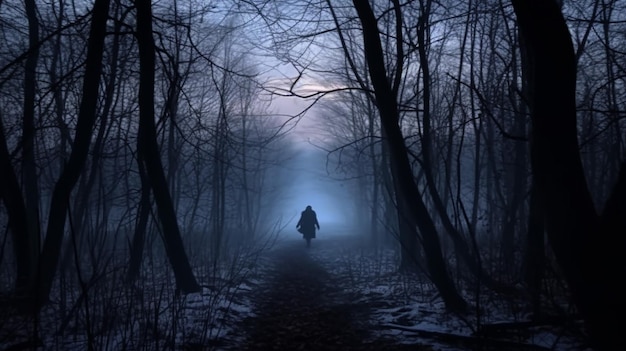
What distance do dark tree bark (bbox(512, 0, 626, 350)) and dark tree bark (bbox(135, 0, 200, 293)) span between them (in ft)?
18.2

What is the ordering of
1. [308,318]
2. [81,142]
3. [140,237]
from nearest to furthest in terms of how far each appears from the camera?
[81,142] → [308,318] → [140,237]

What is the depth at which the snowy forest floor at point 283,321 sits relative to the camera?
13.6 ft

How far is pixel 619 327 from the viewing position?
297cm

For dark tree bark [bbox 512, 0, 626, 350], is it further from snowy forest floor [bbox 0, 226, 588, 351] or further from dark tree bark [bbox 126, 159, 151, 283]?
dark tree bark [bbox 126, 159, 151, 283]

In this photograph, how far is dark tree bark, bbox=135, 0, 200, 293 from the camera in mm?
6668

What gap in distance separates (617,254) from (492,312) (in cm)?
293

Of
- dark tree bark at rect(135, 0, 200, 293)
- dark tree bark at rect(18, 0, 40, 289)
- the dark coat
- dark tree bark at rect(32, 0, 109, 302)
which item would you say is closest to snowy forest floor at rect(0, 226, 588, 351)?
dark tree bark at rect(135, 0, 200, 293)

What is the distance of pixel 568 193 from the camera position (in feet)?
10.2

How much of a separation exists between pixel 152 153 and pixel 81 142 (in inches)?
59.5

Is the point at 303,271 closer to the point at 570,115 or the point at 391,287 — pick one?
the point at 391,287

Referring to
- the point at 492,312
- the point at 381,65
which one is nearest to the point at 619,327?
the point at 492,312

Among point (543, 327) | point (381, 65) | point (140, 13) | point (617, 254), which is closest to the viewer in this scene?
point (617, 254)

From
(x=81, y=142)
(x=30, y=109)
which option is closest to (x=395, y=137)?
(x=81, y=142)

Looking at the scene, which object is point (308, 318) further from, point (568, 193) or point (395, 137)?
point (568, 193)
